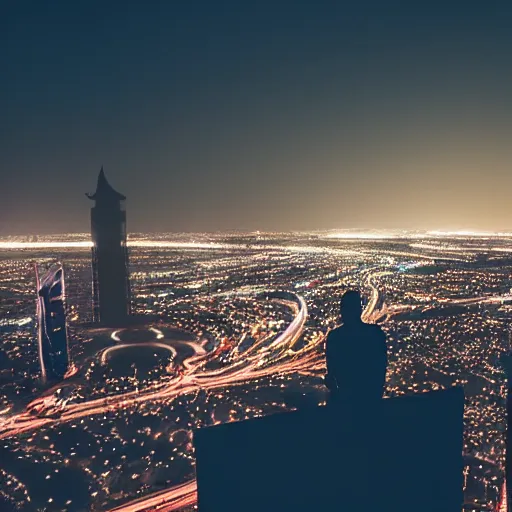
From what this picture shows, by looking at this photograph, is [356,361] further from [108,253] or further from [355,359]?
[108,253]

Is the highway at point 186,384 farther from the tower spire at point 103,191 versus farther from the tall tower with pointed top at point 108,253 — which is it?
the tower spire at point 103,191

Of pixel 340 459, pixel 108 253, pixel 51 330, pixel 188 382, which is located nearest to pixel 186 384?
pixel 188 382

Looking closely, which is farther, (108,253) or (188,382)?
(108,253)

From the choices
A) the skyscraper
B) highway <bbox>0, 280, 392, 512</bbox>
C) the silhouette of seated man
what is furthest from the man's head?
the skyscraper

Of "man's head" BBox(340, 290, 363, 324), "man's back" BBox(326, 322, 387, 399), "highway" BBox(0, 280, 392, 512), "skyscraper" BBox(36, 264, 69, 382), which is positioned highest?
"man's head" BBox(340, 290, 363, 324)

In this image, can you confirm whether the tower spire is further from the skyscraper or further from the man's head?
the man's head

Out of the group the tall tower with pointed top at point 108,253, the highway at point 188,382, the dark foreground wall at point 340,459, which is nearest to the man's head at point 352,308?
the dark foreground wall at point 340,459

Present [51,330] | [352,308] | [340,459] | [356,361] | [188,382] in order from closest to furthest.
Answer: [340,459]
[356,361]
[352,308]
[188,382]
[51,330]

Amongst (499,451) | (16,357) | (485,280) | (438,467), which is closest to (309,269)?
(485,280)
